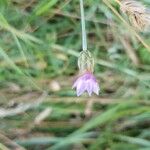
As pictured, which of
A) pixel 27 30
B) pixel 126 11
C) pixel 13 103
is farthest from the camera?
pixel 13 103

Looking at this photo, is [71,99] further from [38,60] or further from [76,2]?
[76,2]

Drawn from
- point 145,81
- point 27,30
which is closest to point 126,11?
point 27,30

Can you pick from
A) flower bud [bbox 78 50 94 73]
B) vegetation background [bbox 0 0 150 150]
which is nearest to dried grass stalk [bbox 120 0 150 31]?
flower bud [bbox 78 50 94 73]

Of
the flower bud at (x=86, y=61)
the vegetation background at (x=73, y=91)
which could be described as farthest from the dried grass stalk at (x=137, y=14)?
the vegetation background at (x=73, y=91)

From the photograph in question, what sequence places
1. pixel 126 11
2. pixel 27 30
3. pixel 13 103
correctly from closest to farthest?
1. pixel 126 11
2. pixel 27 30
3. pixel 13 103

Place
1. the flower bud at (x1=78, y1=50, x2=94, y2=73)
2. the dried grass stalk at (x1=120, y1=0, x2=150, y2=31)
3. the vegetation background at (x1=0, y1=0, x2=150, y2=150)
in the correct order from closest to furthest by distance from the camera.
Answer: the dried grass stalk at (x1=120, y1=0, x2=150, y2=31)
the flower bud at (x1=78, y1=50, x2=94, y2=73)
the vegetation background at (x1=0, y1=0, x2=150, y2=150)

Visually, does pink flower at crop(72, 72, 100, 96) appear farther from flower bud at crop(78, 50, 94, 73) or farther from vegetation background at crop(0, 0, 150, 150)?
vegetation background at crop(0, 0, 150, 150)

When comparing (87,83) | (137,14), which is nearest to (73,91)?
(87,83)
